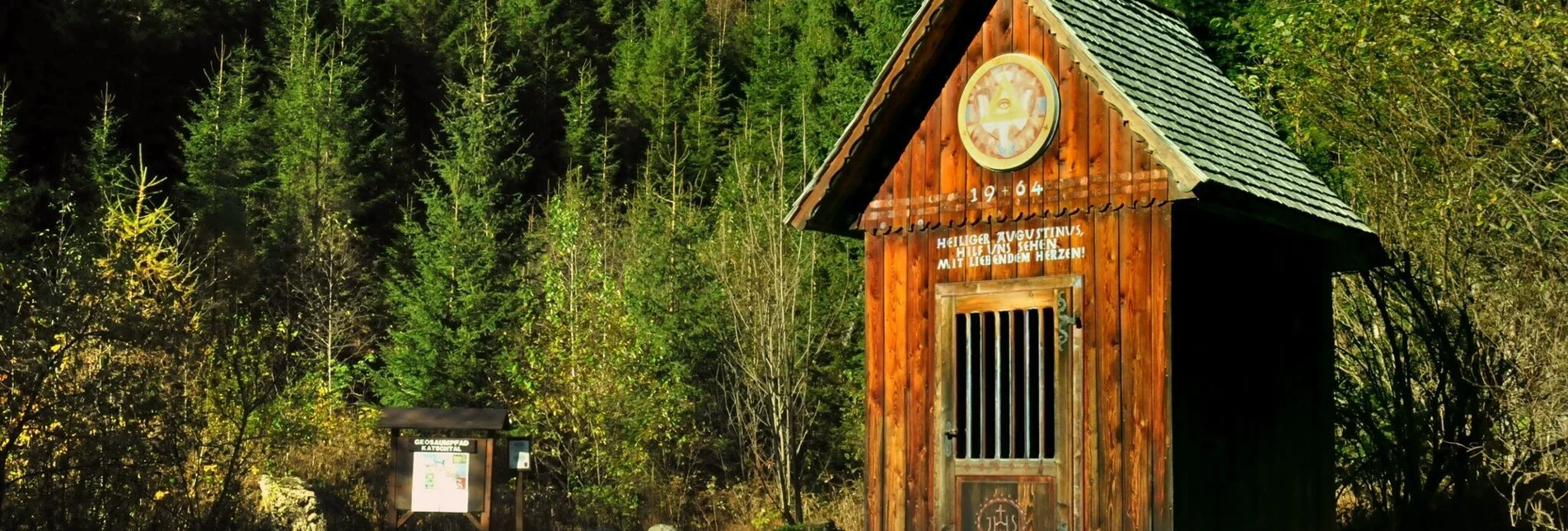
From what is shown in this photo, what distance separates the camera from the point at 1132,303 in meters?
10.3

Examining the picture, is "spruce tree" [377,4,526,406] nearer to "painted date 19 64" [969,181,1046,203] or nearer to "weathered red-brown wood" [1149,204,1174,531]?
"painted date 19 64" [969,181,1046,203]

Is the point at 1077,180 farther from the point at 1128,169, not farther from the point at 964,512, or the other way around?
the point at 964,512

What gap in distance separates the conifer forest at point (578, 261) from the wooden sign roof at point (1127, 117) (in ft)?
8.46

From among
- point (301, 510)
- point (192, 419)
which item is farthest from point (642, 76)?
point (192, 419)

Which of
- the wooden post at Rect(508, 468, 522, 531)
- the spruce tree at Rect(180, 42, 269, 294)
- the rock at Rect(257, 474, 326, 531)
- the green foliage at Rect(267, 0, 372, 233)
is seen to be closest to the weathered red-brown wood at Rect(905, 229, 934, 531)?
the wooden post at Rect(508, 468, 522, 531)

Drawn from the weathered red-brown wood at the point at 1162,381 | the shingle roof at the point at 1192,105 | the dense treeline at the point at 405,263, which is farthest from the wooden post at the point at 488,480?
the weathered red-brown wood at the point at 1162,381

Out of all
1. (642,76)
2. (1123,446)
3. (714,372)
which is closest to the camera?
(1123,446)

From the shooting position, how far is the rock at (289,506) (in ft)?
→ 63.9

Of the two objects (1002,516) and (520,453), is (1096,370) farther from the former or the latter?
(520,453)

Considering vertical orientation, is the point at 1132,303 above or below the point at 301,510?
above

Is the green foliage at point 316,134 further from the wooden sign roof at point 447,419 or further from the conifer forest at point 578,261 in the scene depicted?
the wooden sign roof at point 447,419

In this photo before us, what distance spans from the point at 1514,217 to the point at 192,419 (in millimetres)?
12980

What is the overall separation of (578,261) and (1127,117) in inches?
862

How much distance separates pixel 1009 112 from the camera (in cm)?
1124
